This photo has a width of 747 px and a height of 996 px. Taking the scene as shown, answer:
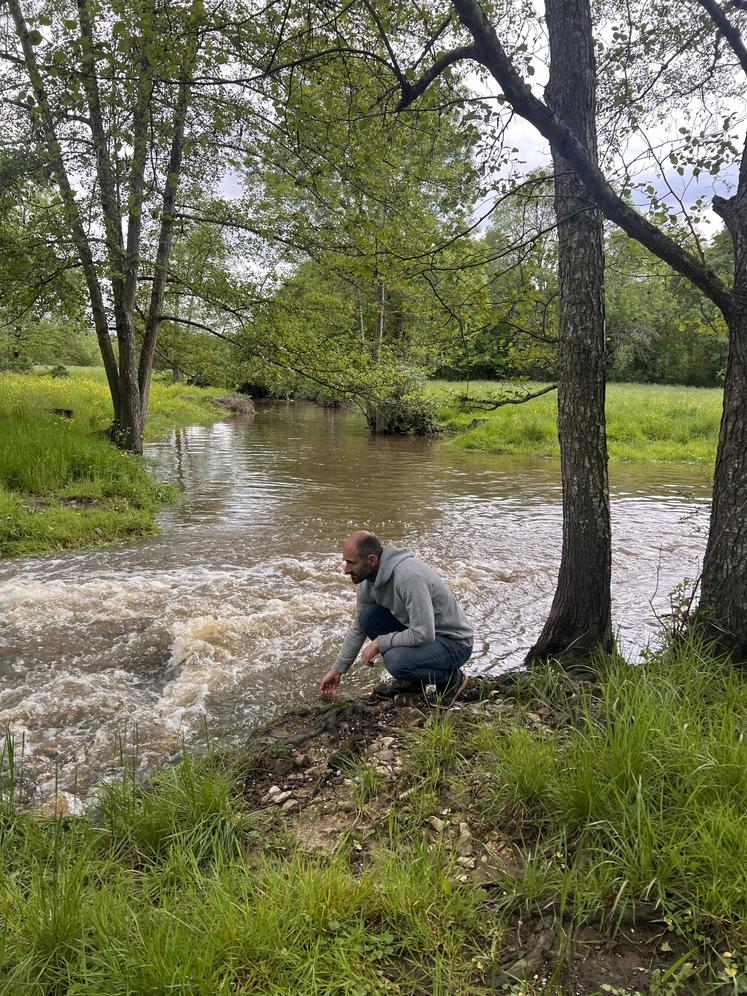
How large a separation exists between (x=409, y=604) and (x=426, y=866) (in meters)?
1.96

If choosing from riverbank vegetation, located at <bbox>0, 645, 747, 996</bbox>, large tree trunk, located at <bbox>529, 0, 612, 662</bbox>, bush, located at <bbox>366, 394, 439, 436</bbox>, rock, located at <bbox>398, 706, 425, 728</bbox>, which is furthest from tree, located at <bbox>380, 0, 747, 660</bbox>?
bush, located at <bbox>366, 394, 439, 436</bbox>

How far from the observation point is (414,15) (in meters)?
4.63

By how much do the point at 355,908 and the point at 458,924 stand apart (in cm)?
41

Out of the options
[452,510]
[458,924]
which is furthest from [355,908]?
[452,510]

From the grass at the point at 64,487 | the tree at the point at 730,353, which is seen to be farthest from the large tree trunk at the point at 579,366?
the grass at the point at 64,487

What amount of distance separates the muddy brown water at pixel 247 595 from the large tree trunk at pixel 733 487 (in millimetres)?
1827

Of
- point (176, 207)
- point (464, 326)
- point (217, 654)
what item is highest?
point (176, 207)

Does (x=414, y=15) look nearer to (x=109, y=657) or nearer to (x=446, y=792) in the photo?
(x=446, y=792)

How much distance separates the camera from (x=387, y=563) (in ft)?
14.5

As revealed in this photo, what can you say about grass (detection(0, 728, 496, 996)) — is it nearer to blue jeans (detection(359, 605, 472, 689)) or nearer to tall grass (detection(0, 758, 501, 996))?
tall grass (detection(0, 758, 501, 996))

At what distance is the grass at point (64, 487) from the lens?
29.1 ft

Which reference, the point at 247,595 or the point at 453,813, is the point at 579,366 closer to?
the point at 453,813

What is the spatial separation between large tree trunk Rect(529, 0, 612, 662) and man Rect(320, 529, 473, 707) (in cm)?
92

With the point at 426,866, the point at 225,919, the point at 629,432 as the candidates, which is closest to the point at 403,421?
the point at 629,432
